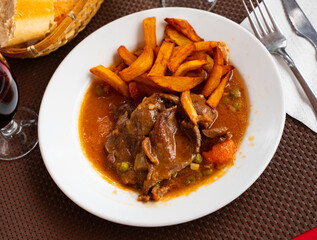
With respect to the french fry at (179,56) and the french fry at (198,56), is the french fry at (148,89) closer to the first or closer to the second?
the french fry at (179,56)

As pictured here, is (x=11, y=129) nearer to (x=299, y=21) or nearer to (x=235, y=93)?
(x=235, y=93)

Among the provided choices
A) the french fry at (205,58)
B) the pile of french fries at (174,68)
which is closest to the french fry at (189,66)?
the pile of french fries at (174,68)

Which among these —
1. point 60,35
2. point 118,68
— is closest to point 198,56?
point 118,68

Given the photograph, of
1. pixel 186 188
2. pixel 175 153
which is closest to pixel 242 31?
pixel 175 153

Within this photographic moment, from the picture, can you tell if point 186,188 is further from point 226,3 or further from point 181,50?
point 226,3

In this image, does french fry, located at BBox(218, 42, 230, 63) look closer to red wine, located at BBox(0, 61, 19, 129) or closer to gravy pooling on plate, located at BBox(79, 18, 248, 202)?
gravy pooling on plate, located at BBox(79, 18, 248, 202)

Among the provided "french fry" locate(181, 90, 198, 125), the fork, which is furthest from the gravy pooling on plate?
the fork

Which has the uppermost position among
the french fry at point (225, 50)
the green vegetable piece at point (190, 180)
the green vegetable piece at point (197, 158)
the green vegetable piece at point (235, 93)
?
the french fry at point (225, 50)
